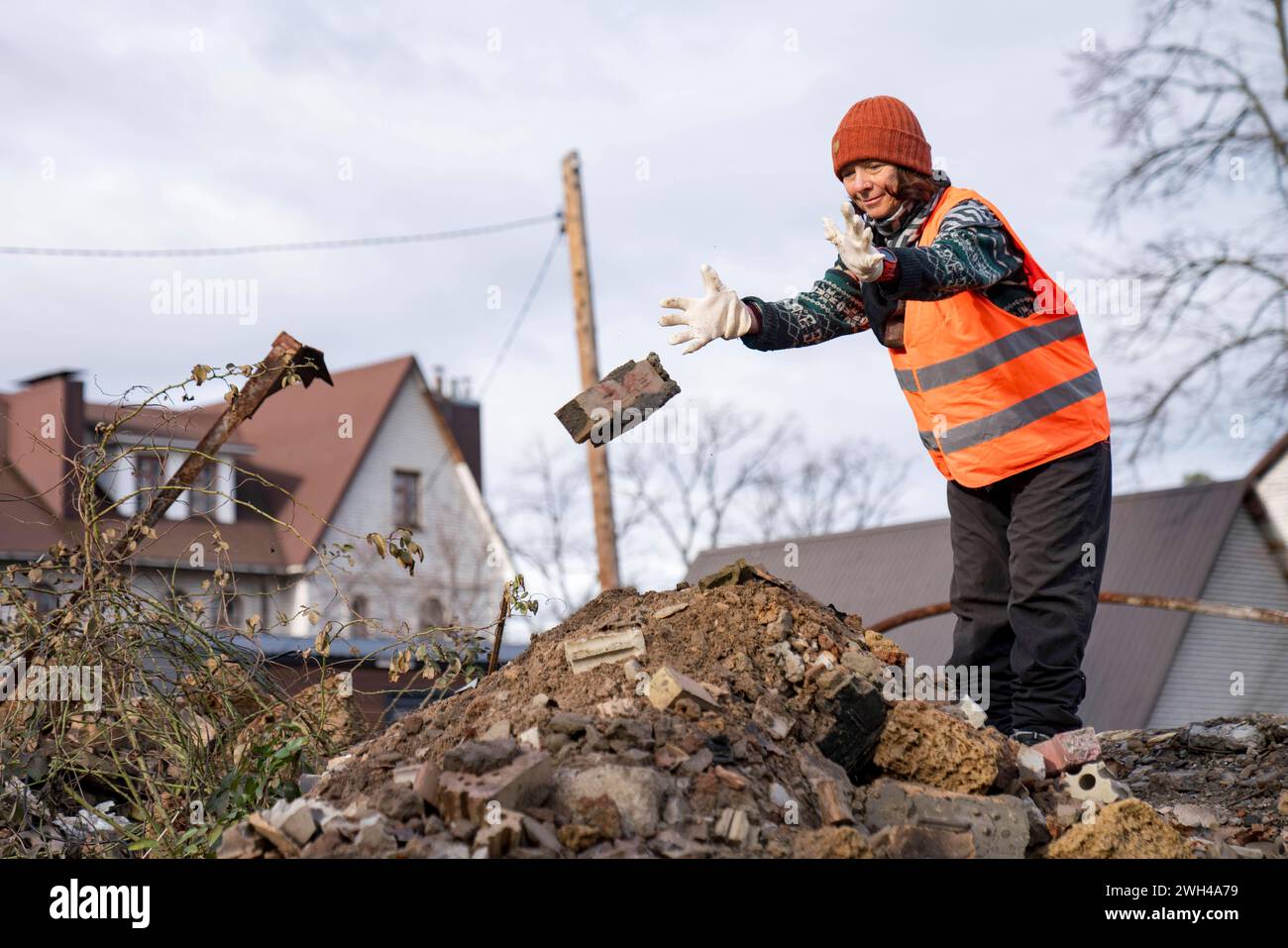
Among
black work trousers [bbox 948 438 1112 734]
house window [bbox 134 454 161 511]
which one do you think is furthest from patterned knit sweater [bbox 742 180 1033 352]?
house window [bbox 134 454 161 511]

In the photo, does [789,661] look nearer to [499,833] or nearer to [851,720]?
[851,720]

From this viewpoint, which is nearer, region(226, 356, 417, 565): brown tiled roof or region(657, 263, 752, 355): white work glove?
region(657, 263, 752, 355): white work glove

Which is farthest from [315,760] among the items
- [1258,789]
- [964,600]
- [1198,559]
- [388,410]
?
[388,410]

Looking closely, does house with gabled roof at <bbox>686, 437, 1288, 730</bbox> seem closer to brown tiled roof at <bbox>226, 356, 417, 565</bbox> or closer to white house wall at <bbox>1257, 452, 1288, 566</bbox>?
white house wall at <bbox>1257, 452, 1288, 566</bbox>

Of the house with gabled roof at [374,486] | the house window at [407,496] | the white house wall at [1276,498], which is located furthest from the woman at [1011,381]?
the house window at [407,496]

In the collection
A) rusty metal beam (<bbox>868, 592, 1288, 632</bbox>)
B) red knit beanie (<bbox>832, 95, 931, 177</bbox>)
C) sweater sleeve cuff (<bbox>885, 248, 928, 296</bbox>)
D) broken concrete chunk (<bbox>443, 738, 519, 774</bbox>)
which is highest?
red knit beanie (<bbox>832, 95, 931, 177</bbox>)

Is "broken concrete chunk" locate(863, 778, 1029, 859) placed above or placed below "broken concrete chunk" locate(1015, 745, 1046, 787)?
below

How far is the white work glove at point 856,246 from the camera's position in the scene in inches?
133

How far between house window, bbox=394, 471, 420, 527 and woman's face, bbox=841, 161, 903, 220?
25156 mm

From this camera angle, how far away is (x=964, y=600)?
4.43 m

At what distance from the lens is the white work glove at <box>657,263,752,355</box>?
3.90m

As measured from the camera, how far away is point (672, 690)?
3.18 m

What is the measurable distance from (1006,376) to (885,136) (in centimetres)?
83

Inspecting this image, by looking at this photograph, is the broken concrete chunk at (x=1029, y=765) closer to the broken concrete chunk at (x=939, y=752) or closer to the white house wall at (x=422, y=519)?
the broken concrete chunk at (x=939, y=752)
